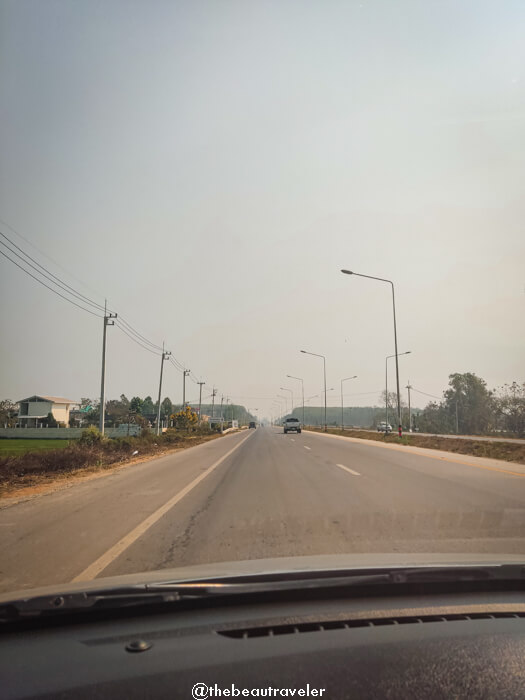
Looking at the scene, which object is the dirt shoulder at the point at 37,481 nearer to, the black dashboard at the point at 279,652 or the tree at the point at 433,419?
the black dashboard at the point at 279,652

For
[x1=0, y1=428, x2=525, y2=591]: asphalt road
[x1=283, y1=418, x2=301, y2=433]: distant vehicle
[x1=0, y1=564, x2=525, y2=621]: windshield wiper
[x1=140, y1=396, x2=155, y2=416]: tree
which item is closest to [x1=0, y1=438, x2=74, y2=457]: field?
[x1=0, y1=428, x2=525, y2=591]: asphalt road

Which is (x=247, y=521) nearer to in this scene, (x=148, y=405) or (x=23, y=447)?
(x=23, y=447)

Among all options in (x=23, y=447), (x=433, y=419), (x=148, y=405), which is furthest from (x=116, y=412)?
(x=23, y=447)

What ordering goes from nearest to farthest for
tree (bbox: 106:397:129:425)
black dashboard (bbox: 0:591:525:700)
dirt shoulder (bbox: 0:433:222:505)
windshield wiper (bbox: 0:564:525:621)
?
black dashboard (bbox: 0:591:525:700) < windshield wiper (bbox: 0:564:525:621) < dirt shoulder (bbox: 0:433:222:505) < tree (bbox: 106:397:129:425)

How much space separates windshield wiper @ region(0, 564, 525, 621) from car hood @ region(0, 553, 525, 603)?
55mm

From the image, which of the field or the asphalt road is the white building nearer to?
the field

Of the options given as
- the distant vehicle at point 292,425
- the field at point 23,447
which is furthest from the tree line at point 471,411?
the field at point 23,447

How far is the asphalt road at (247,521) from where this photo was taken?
5477 millimetres

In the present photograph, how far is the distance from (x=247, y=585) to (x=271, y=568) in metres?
0.35

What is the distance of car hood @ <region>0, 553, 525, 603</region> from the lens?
9.92ft

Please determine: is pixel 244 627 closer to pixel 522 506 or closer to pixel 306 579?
pixel 306 579

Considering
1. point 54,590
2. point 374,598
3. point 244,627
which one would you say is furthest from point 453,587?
point 54,590

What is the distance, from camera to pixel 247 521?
7.34 meters

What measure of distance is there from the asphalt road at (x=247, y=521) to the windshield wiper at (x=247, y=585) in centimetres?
207
